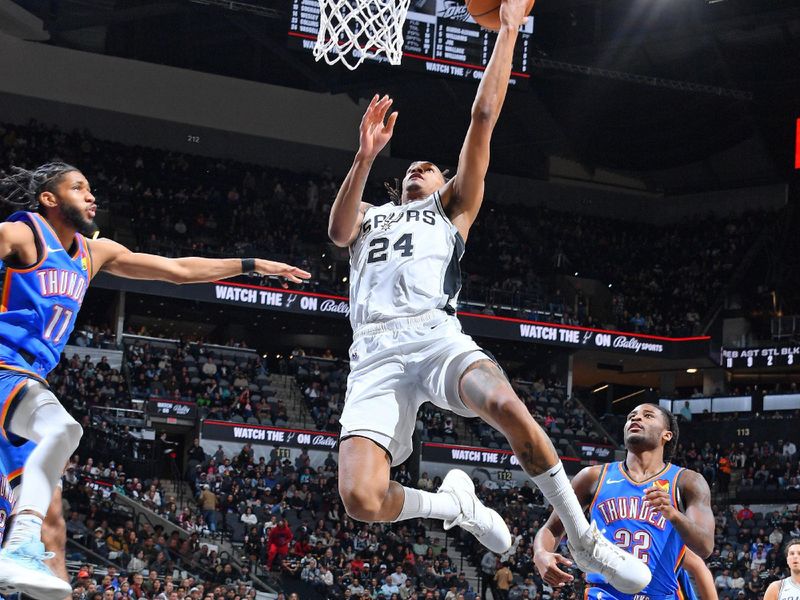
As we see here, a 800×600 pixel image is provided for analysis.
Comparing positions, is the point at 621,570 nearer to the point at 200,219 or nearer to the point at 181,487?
the point at 181,487

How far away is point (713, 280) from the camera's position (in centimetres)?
3700

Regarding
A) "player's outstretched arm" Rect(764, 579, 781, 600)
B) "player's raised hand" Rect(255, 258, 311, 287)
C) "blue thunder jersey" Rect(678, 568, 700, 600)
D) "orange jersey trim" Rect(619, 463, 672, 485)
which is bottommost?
"player's outstretched arm" Rect(764, 579, 781, 600)

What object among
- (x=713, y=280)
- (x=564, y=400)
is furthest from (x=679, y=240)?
(x=564, y=400)

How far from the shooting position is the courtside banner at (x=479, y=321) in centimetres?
3009

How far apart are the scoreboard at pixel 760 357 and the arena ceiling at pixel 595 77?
26.4 feet

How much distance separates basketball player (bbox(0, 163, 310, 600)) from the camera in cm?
487

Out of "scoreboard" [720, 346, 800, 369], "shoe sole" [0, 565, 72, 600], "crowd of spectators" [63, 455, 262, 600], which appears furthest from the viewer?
"scoreboard" [720, 346, 800, 369]

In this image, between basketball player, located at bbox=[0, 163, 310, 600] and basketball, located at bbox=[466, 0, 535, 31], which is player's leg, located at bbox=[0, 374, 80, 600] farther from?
basketball, located at bbox=[466, 0, 535, 31]

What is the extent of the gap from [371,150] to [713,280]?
3252 centimetres

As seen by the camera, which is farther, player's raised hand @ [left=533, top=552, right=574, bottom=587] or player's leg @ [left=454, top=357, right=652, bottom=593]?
player's raised hand @ [left=533, top=552, right=574, bottom=587]

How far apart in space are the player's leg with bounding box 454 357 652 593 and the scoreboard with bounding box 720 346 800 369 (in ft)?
93.9

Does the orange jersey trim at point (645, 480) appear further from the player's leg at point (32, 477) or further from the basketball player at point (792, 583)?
the player's leg at point (32, 477)

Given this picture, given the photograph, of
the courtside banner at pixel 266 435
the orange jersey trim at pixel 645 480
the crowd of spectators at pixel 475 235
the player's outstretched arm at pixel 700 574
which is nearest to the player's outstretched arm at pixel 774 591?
the player's outstretched arm at pixel 700 574

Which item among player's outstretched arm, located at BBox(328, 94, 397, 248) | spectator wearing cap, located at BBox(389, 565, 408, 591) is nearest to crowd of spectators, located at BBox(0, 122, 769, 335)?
spectator wearing cap, located at BBox(389, 565, 408, 591)
